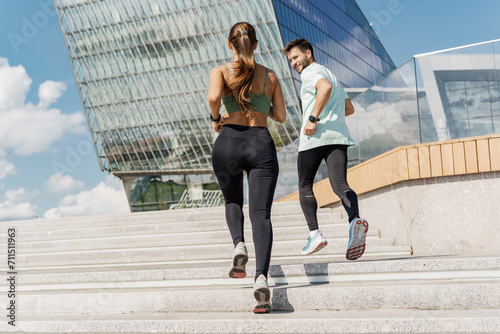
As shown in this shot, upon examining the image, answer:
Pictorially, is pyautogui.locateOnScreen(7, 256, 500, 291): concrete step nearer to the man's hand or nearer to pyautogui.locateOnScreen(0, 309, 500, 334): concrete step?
pyautogui.locateOnScreen(0, 309, 500, 334): concrete step

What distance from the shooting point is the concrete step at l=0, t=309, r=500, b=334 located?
2646 millimetres

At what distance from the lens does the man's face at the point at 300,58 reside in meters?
3.93

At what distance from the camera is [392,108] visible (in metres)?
6.33

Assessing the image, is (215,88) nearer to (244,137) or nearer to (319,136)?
(244,137)

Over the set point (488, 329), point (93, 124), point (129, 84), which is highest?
point (129, 84)

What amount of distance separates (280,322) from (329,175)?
135 cm

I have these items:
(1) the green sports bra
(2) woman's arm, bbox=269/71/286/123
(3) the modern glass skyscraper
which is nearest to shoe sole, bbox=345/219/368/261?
(2) woman's arm, bbox=269/71/286/123

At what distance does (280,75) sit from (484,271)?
31.0 meters

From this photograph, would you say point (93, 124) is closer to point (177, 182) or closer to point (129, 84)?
point (129, 84)

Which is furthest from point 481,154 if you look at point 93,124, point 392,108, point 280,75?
point 93,124

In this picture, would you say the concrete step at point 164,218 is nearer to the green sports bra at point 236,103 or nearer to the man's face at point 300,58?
the man's face at point 300,58

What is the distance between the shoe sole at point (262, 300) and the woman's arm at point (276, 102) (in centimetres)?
116

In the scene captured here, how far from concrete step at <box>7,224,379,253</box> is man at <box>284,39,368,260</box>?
70.9 inches
